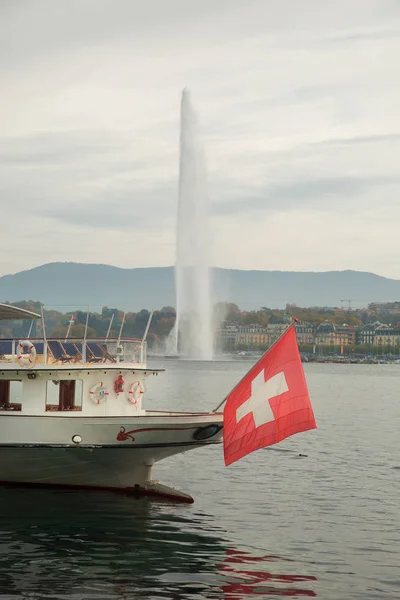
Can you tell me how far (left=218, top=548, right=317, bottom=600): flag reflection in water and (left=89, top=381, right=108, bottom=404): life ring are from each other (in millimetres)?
6473

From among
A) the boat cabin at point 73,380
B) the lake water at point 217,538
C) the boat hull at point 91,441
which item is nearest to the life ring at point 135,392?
the boat cabin at point 73,380

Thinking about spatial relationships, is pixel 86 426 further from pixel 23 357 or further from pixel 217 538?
pixel 217 538

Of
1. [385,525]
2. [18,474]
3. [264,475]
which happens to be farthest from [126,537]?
[264,475]

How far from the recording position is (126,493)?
2466 cm

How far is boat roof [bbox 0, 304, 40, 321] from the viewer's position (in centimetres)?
2502

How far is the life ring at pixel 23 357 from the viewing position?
940 inches

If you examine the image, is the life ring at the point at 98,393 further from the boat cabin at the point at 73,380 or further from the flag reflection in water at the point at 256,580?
the flag reflection in water at the point at 256,580

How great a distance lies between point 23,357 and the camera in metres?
24.1

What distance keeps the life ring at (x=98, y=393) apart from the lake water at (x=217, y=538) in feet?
8.04

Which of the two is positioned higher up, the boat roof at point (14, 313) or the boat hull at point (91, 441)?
the boat roof at point (14, 313)

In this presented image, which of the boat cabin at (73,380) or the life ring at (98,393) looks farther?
the life ring at (98,393)

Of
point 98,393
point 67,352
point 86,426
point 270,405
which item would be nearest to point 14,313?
point 67,352

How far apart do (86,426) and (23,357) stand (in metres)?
2.42

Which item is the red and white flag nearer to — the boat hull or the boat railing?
the boat hull
